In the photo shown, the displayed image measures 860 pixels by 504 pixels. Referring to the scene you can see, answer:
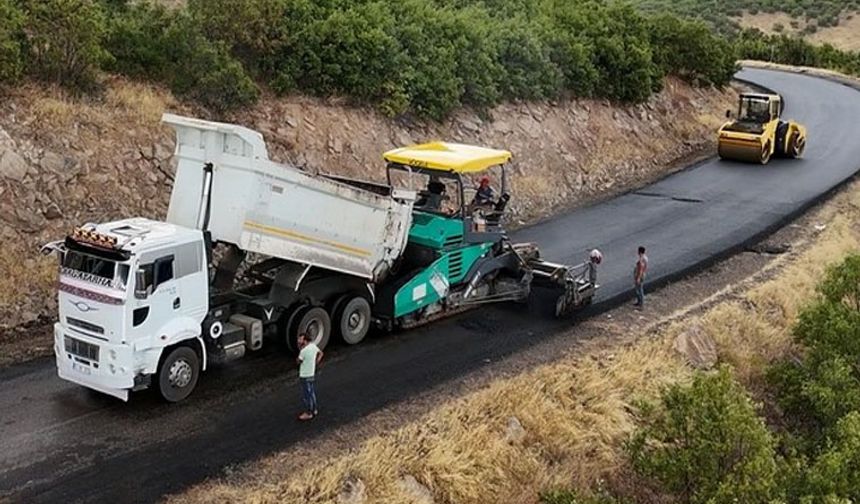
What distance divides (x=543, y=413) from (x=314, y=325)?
3.91 metres

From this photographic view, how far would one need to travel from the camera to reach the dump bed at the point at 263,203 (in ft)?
45.2

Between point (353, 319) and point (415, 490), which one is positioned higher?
point (353, 319)

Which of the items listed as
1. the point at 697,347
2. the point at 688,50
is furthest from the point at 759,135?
the point at 697,347

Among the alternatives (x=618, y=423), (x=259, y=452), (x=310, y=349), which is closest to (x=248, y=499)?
(x=259, y=452)

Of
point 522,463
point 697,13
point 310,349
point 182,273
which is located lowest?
point 522,463

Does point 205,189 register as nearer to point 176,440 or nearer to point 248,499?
point 176,440

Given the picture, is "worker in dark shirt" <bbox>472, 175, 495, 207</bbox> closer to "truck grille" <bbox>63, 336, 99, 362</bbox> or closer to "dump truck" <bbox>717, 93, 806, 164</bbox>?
"truck grille" <bbox>63, 336, 99, 362</bbox>

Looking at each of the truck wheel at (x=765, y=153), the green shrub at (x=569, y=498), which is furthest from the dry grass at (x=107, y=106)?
the truck wheel at (x=765, y=153)

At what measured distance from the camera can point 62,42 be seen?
62.3 feet

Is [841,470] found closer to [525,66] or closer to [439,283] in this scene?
[439,283]

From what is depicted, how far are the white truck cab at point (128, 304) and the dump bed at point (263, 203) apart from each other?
2.41ft

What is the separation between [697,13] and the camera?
262ft

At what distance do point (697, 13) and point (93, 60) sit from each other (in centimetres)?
6926

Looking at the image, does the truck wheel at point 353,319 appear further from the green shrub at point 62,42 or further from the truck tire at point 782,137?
the truck tire at point 782,137
